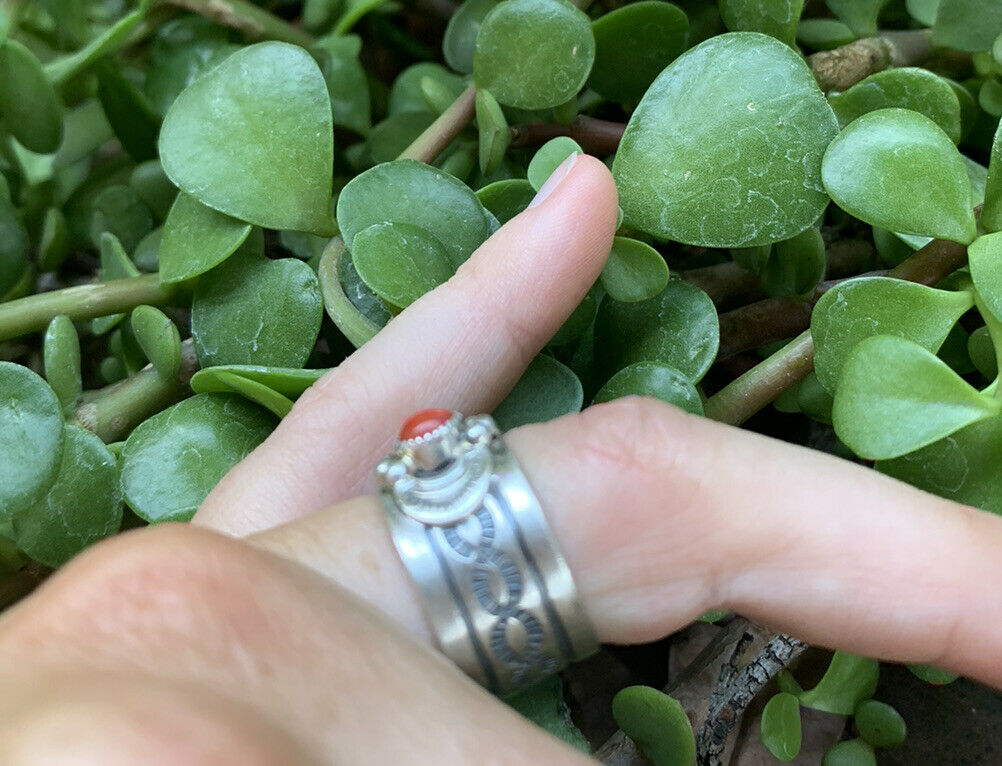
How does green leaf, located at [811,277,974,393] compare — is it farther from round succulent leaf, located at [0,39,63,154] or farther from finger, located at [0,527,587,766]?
round succulent leaf, located at [0,39,63,154]

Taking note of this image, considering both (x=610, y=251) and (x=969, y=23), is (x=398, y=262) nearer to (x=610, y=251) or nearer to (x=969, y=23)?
(x=610, y=251)

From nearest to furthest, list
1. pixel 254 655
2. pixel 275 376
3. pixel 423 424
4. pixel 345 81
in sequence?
pixel 254 655 → pixel 423 424 → pixel 275 376 → pixel 345 81

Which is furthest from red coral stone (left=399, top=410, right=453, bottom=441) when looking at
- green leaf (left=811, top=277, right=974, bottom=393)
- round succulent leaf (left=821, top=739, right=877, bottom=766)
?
round succulent leaf (left=821, top=739, right=877, bottom=766)

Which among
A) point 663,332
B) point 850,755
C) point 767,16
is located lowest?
point 850,755

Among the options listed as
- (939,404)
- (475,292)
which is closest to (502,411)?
(475,292)

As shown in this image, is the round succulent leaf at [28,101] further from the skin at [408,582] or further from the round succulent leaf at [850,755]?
the round succulent leaf at [850,755]

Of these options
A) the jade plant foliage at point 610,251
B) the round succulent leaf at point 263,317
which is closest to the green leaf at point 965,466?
the jade plant foliage at point 610,251

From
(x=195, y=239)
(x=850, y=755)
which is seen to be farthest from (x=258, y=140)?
(x=850, y=755)
